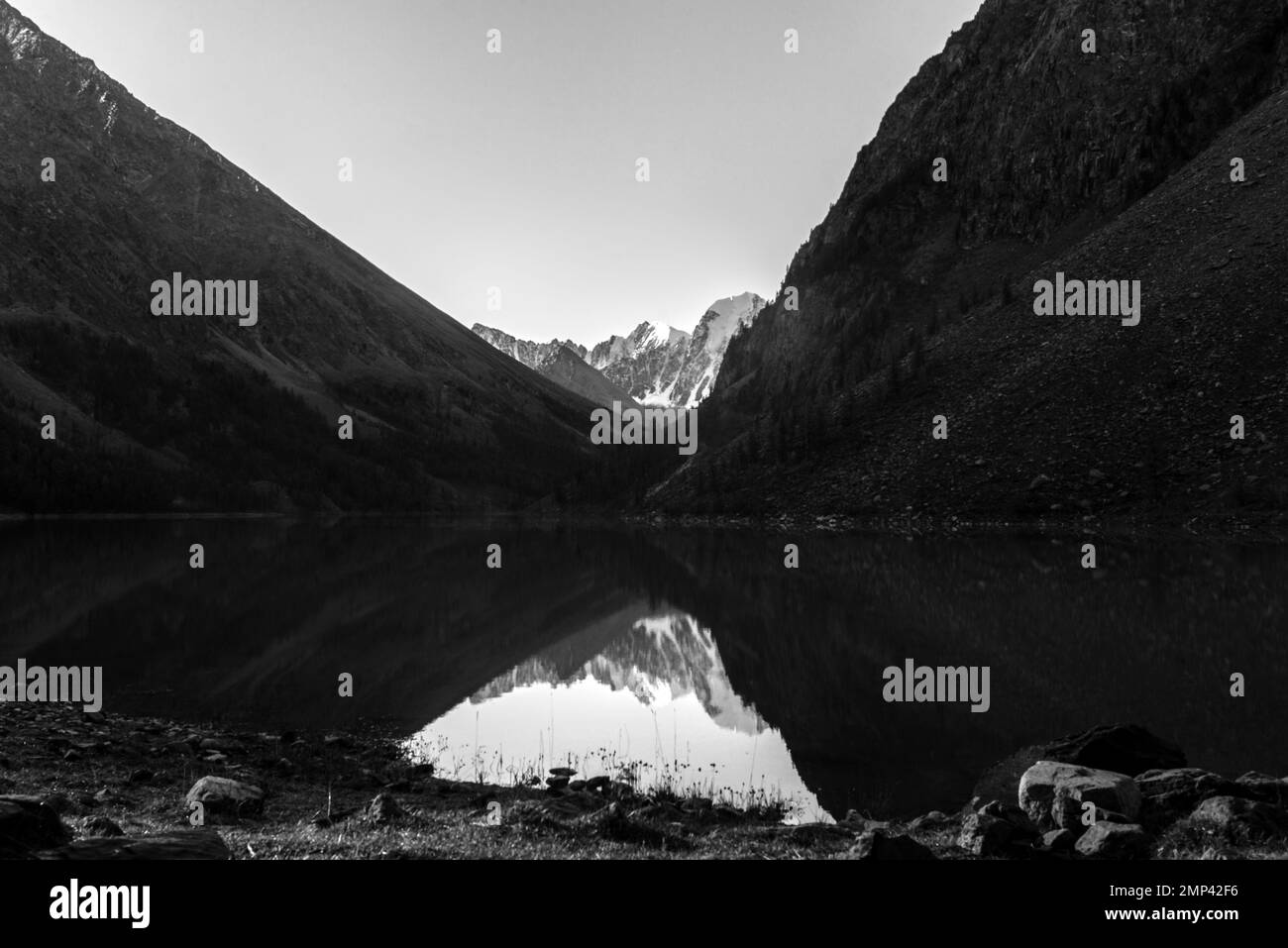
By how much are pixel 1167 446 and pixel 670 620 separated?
69441 mm

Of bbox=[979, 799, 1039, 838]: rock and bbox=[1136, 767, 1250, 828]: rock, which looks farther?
bbox=[1136, 767, 1250, 828]: rock

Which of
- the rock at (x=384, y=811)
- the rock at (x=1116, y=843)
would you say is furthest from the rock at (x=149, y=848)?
the rock at (x=1116, y=843)

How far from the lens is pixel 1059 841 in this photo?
44.5 ft

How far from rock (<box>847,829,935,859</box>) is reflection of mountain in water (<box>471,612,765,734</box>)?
11891mm

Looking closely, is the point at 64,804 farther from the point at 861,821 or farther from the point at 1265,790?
the point at 1265,790

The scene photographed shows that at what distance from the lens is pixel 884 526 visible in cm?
9538

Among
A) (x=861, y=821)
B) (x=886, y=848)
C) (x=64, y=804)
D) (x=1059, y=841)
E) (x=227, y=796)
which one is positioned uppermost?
→ (x=886, y=848)

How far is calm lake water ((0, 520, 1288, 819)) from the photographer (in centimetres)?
2112

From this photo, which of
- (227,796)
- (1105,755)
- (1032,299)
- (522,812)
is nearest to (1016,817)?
(1105,755)

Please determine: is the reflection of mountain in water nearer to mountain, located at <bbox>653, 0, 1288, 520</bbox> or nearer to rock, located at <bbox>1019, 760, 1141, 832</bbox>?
rock, located at <bbox>1019, 760, 1141, 832</bbox>

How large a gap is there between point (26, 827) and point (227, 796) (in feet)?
18.9

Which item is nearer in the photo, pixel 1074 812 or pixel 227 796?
pixel 1074 812

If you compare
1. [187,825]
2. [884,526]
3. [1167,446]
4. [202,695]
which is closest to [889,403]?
[884,526]

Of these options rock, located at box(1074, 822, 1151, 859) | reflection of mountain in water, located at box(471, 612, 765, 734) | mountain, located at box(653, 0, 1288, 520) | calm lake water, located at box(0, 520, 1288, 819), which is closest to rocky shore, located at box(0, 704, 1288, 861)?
rock, located at box(1074, 822, 1151, 859)
